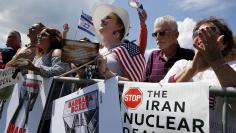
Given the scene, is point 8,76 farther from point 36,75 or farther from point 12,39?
point 12,39

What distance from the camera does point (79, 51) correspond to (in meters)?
3.34

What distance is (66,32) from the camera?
9430 millimetres

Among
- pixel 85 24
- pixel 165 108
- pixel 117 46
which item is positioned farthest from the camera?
pixel 85 24

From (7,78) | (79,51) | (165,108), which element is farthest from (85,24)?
(165,108)

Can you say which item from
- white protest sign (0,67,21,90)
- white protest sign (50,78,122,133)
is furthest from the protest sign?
white protest sign (0,67,21,90)

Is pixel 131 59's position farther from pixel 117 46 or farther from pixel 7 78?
pixel 7 78

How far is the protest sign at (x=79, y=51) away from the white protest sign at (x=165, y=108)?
0.48m

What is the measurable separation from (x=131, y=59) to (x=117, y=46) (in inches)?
11.4

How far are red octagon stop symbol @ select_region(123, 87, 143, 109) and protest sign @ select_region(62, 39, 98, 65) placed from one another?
1.66ft

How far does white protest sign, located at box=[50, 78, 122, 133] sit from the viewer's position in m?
3.12

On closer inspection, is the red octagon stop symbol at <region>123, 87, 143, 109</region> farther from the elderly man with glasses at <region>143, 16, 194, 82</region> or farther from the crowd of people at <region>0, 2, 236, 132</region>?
the elderly man with glasses at <region>143, 16, 194, 82</region>

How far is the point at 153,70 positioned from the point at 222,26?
157 cm

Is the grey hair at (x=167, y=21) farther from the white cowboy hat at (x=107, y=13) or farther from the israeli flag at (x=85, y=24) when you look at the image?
the israeli flag at (x=85, y=24)

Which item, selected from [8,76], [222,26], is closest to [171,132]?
[222,26]
